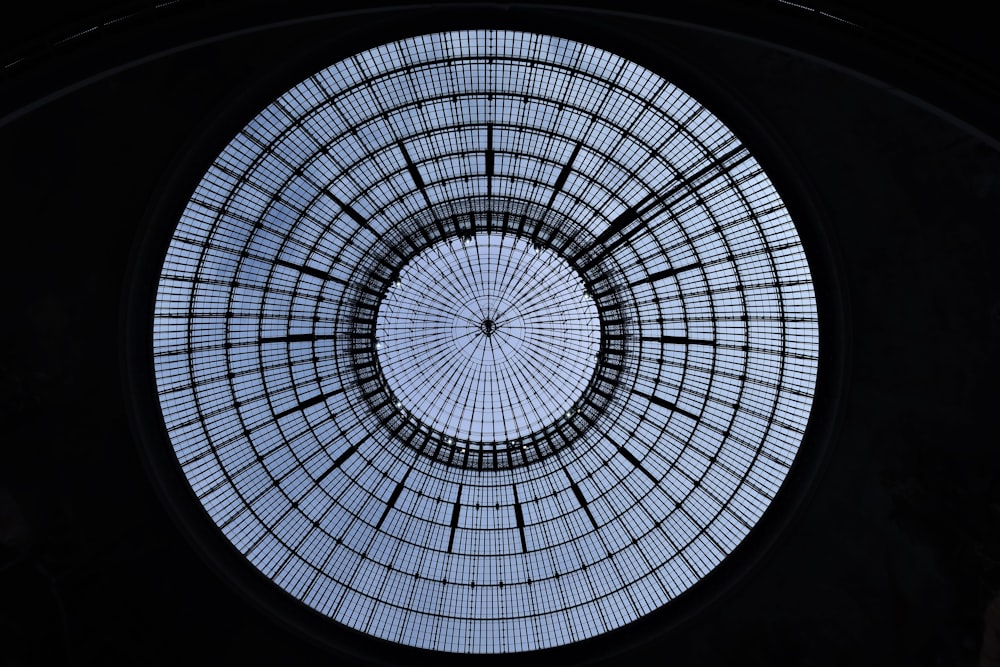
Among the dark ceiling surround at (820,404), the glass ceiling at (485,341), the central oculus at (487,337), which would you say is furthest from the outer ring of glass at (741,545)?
the central oculus at (487,337)

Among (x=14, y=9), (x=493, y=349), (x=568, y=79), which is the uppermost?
(x=568, y=79)

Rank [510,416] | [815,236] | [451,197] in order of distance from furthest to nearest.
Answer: [510,416]
[451,197]
[815,236]

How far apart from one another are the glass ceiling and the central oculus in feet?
0.28

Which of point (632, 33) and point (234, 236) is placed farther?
point (234, 236)

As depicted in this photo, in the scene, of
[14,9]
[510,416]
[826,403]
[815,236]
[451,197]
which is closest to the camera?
[14,9]

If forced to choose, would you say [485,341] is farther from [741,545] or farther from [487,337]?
[741,545]

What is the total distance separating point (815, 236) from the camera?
1805 centimetres

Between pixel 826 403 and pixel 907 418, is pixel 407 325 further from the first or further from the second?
pixel 907 418

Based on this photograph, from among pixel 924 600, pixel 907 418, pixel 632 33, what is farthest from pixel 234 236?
pixel 924 600

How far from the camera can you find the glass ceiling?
18953 mm

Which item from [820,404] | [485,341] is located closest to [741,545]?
[820,404]

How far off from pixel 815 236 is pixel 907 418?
600 cm

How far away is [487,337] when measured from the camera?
2519 cm

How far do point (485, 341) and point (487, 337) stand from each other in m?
0.19
